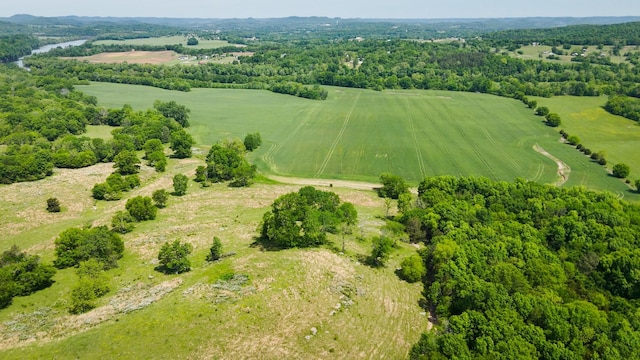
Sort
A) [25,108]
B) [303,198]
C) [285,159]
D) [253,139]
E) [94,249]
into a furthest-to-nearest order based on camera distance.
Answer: [25,108] < [253,139] < [285,159] < [303,198] < [94,249]

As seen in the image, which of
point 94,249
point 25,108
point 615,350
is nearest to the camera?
point 615,350

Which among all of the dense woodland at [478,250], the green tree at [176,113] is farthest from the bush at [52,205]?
the green tree at [176,113]

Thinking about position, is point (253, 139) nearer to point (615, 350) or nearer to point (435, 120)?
point (435, 120)

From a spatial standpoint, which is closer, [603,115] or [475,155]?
[475,155]

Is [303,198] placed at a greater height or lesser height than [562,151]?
greater

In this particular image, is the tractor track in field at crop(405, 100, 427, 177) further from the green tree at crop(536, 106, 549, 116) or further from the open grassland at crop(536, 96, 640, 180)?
the green tree at crop(536, 106, 549, 116)

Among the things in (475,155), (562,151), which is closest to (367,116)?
(475,155)

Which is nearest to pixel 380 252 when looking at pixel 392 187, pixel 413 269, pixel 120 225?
pixel 413 269
